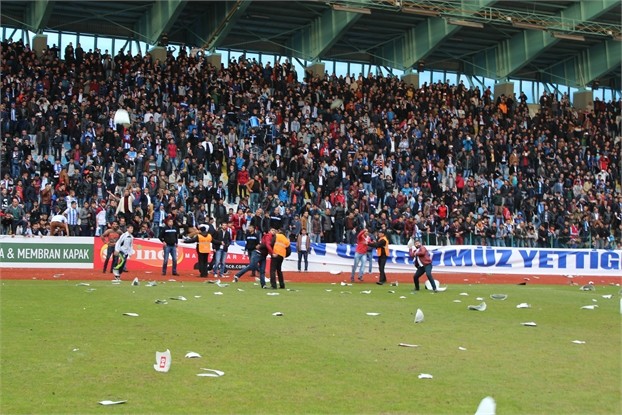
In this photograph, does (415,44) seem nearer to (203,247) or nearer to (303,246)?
(303,246)

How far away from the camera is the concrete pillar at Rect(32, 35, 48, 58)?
4406 centimetres

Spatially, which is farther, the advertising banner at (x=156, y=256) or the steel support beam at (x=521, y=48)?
the steel support beam at (x=521, y=48)

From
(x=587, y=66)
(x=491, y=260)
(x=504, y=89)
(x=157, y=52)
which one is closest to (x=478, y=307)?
(x=491, y=260)

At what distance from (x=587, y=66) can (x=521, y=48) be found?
6.68 meters

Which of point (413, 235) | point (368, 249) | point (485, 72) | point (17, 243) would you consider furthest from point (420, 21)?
point (17, 243)

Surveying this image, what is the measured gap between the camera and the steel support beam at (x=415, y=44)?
4865cm

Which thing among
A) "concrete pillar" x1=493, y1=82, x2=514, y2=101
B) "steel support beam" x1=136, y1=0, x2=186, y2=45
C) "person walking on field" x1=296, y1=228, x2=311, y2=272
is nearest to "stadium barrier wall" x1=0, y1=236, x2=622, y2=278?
"person walking on field" x1=296, y1=228, x2=311, y2=272

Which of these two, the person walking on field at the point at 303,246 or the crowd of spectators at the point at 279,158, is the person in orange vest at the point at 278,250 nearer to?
the crowd of spectators at the point at 279,158

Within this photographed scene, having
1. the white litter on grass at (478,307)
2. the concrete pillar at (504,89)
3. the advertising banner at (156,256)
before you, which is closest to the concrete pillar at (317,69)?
the concrete pillar at (504,89)

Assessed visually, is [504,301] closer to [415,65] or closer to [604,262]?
[604,262]

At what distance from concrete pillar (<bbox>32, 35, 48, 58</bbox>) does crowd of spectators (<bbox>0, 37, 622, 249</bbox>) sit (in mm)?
3007

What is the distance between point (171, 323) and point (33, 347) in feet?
10.7

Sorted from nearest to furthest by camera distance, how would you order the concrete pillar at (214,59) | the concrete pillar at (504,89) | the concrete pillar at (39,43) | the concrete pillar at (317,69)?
the concrete pillar at (39,43) < the concrete pillar at (214,59) < the concrete pillar at (317,69) < the concrete pillar at (504,89)

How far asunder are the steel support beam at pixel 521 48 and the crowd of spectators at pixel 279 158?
510cm
